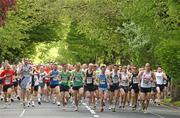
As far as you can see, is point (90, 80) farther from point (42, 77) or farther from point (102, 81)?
point (42, 77)

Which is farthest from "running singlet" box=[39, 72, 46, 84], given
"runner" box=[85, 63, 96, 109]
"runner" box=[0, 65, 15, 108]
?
"runner" box=[85, 63, 96, 109]

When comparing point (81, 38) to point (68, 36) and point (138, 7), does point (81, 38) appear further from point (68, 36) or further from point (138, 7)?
point (138, 7)

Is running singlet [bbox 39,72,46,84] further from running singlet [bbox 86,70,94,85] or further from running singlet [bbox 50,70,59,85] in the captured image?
running singlet [bbox 86,70,94,85]

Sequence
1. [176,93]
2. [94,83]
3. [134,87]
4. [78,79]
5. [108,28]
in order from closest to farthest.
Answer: [78,79] < [94,83] < [134,87] < [176,93] < [108,28]

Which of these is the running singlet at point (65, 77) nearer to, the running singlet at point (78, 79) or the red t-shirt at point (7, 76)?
the running singlet at point (78, 79)

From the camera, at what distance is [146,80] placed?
25406mm

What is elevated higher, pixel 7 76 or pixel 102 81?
pixel 7 76

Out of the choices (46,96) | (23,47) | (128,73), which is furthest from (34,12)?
(128,73)

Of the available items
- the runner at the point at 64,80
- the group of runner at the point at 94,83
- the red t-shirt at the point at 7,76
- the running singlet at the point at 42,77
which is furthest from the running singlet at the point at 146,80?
the running singlet at the point at 42,77

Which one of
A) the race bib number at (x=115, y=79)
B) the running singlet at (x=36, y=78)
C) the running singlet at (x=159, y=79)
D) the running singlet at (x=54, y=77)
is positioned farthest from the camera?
the running singlet at (x=159, y=79)

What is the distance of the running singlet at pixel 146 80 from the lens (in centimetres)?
2534

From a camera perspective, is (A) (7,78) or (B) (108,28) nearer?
(A) (7,78)

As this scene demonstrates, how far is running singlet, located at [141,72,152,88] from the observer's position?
997 inches

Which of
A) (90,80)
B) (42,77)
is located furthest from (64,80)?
→ (42,77)
